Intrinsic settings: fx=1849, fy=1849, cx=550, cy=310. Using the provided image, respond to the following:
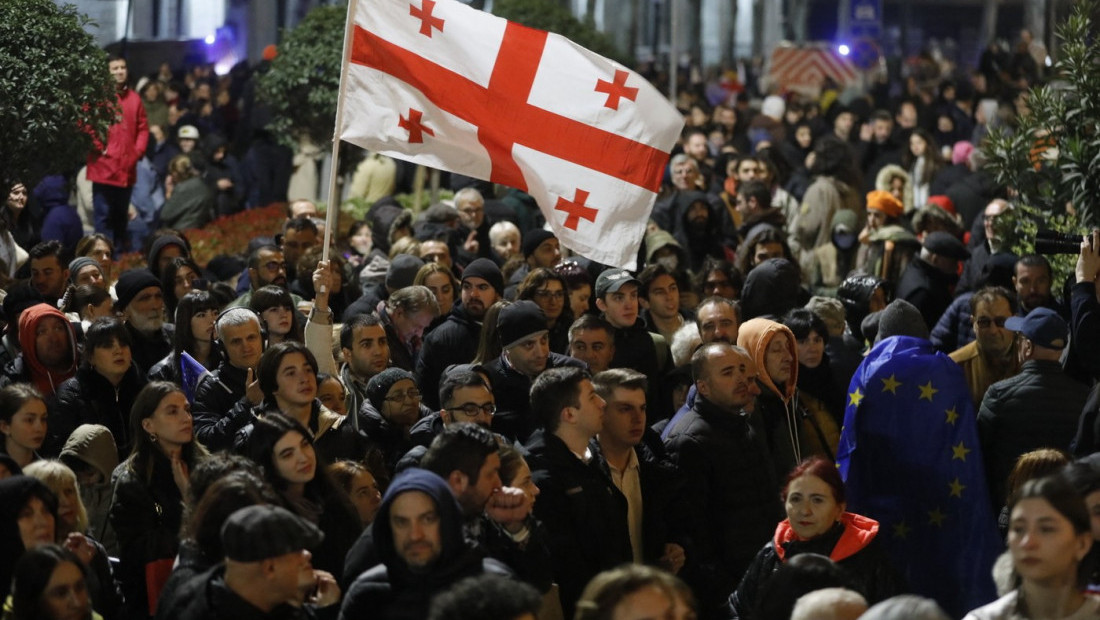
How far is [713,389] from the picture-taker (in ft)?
28.9

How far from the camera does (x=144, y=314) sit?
416 inches

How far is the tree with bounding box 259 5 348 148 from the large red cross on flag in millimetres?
8035

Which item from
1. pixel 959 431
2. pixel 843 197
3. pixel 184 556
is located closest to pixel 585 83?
pixel 959 431

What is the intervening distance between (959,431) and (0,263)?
21.1 feet

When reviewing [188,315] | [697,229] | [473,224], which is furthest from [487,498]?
[697,229]

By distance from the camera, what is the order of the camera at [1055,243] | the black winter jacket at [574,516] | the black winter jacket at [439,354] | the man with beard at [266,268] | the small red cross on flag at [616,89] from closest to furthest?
1. the black winter jacket at [574,516]
2. the camera at [1055,243]
3. the small red cross on flag at [616,89]
4. the black winter jacket at [439,354]
5. the man with beard at [266,268]

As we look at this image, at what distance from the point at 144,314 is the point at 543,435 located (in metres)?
3.38

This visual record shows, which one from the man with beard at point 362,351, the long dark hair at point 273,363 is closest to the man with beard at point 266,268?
the man with beard at point 362,351

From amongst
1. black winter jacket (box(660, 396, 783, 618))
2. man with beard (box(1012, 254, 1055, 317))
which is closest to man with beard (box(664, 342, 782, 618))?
black winter jacket (box(660, 396, 783, 618))

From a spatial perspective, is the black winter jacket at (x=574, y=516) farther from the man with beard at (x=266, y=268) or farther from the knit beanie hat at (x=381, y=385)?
the man with beard at (x=266, y=268)

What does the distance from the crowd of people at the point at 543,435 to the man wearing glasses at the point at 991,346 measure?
0.7 inches

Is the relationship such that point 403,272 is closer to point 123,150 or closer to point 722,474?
point 722,474

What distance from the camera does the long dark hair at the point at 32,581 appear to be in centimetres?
604

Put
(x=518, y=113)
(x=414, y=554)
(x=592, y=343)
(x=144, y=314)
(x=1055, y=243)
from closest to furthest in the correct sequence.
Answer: (x=414, y=554)
(x=1055, y=243)
(x=592, y=343)
(x=518, y=113)
(x=144, y=314)
